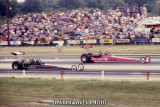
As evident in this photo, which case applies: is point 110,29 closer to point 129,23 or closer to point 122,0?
point 129,23

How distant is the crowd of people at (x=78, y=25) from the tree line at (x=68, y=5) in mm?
9481

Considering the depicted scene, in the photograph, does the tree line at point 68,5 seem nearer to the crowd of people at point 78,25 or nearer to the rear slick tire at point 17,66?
the crowd of people at point 78,25

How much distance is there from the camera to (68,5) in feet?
238

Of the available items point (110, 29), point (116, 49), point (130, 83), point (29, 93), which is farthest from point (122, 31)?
point (29, 93)

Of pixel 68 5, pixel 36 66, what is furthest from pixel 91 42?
pixel 68 5

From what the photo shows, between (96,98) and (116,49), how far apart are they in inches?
917

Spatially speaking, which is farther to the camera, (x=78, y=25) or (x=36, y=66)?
(x=78, y=25)

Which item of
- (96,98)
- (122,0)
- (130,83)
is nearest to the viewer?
(96,98)

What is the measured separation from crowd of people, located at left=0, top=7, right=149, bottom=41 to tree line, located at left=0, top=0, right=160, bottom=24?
948 centimetres

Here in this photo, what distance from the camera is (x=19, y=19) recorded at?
45812mm

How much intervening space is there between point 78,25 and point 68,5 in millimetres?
32355

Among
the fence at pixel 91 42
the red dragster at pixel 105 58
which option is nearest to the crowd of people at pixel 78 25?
the fence at pixel 91 42

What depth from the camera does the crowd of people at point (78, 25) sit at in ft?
128

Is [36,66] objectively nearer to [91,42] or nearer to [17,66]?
[17,66]
